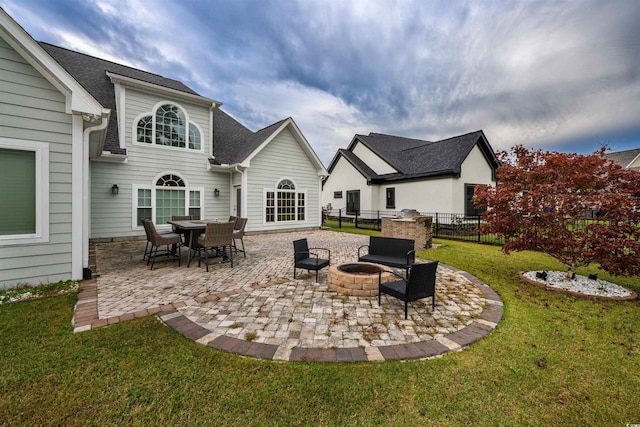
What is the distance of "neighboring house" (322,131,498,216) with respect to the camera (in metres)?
15.7

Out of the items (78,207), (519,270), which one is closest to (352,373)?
(78,207)

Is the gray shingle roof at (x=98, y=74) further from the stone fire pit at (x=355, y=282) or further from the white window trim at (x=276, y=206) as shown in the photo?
the stone fire pit at (x=355, y=282)

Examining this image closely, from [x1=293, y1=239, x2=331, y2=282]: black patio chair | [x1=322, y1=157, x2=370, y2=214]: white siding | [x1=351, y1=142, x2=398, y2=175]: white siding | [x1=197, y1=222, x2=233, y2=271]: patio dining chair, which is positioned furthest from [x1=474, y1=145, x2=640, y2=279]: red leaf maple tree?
[x1=322, y1=157, x2=370, y2=214]: white siding

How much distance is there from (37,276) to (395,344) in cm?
665

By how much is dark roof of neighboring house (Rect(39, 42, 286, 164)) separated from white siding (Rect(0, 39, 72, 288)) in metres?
5.57

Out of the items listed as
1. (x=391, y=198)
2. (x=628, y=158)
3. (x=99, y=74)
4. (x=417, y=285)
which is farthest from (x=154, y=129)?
(x=628, y=158)

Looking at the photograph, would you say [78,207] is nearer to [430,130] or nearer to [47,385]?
[47,385]

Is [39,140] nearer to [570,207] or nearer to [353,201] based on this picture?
[570,207]

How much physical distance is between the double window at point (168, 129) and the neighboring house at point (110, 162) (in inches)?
1.7

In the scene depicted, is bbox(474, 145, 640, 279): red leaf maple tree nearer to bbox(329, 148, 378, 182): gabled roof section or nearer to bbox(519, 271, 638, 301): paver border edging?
bbox(519, 271, 638, 301): paver border edging

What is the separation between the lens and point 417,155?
19344mm

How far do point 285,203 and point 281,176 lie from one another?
1497 mm

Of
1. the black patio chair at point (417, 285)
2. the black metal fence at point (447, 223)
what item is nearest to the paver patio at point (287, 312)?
the black patio chair at point (417, 285)

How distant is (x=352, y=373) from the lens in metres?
2.51
